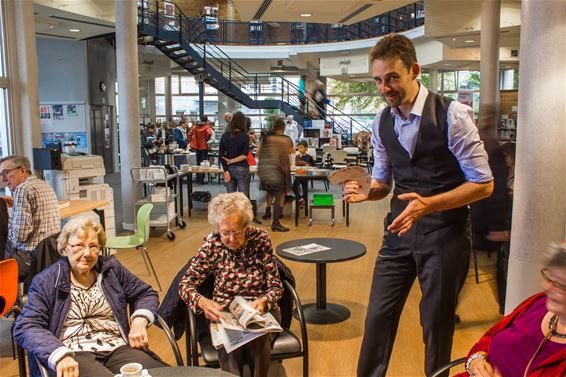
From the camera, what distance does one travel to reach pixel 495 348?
2127 mm

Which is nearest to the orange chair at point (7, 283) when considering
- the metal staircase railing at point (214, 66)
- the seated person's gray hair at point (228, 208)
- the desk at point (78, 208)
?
the seated person's gray hair at point (228, 208)

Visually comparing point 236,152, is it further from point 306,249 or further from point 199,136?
point 199,136

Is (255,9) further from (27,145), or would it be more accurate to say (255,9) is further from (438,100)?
(438,100)

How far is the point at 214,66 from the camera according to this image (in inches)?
714

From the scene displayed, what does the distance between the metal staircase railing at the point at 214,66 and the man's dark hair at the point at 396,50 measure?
11.0 m

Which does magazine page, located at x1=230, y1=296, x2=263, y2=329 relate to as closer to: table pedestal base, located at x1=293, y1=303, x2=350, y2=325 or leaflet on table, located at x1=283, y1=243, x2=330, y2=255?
leaflet on table, located at x1=283, y1=243, x2=330, y2=255

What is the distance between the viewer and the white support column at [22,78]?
6.31m

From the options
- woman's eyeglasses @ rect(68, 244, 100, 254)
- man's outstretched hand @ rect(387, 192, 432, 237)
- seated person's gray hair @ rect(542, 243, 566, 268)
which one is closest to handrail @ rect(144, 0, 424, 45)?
woman's eyeglasses @ rect(68, 244, 100, 254)

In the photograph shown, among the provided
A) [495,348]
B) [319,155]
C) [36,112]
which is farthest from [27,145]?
[319,155]

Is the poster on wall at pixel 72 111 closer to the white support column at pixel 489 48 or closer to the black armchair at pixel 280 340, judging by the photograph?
the white support column at pixel 489 48

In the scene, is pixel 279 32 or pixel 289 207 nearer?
pixel 289 207

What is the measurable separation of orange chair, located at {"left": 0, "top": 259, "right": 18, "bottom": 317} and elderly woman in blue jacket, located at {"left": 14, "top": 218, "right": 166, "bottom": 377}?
Result: 60cm

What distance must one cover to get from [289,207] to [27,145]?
14.8 feet

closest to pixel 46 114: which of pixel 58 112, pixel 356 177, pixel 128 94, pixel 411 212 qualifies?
pixel 58 112
